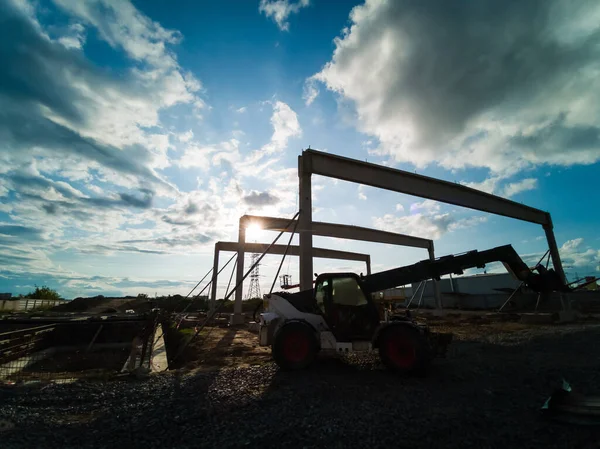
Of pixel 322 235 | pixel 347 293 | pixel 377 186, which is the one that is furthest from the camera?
pixel 322 235

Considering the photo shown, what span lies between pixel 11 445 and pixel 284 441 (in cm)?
292

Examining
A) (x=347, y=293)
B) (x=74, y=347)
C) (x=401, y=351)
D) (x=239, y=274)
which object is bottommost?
(x=74, y=347)

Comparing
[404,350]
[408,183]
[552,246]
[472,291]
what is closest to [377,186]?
[408,183]

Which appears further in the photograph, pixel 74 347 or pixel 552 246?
pixel 552 246

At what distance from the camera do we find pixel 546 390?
4750 millimetres

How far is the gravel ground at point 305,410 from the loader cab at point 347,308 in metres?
0.82

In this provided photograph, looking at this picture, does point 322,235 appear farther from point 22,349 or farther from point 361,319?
point 22,349

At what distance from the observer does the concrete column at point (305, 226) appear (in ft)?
34.0

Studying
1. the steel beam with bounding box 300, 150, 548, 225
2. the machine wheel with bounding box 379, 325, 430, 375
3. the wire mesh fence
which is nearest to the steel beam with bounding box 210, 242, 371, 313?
the wire mesh fence

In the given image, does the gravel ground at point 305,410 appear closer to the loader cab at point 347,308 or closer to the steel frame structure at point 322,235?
the loader cab at point 347,308

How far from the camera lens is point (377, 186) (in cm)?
1324

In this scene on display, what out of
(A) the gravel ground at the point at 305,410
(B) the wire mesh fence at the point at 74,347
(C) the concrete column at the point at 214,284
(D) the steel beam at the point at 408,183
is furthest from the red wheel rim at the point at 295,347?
(C) the concrete column at the point at 214,284

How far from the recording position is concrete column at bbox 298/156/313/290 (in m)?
10.4

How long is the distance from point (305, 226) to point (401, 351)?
597 centimetres
